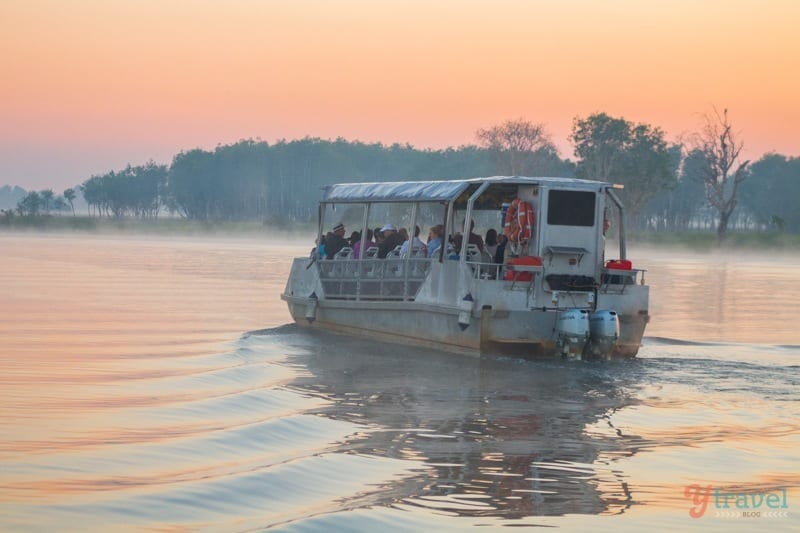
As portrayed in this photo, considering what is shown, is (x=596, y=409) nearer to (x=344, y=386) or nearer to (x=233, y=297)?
(x=344, y=386)

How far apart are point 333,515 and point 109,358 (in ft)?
30.8

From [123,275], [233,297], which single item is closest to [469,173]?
[123,275]

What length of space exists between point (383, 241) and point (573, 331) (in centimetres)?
474

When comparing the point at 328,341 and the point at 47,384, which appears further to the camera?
the point at 328,341

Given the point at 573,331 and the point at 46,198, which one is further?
the point at 46,198

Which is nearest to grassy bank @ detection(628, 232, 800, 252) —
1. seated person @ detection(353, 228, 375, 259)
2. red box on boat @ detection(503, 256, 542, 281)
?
seated person @ detection(353, 228, 375, 259)

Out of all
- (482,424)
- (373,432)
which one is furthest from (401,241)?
(373,432)

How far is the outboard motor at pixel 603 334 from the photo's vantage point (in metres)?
16.2

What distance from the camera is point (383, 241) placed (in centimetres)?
1986

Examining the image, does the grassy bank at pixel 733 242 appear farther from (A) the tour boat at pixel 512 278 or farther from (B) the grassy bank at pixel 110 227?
(A) the tour boat at pixel 512 278

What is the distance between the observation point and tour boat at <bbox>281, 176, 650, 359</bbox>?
1639cm

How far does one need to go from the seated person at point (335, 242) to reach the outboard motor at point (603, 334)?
234 inches

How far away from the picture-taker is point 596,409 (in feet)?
42.7

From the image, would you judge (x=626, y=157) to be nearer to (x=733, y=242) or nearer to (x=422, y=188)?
(x=733, y=242)
